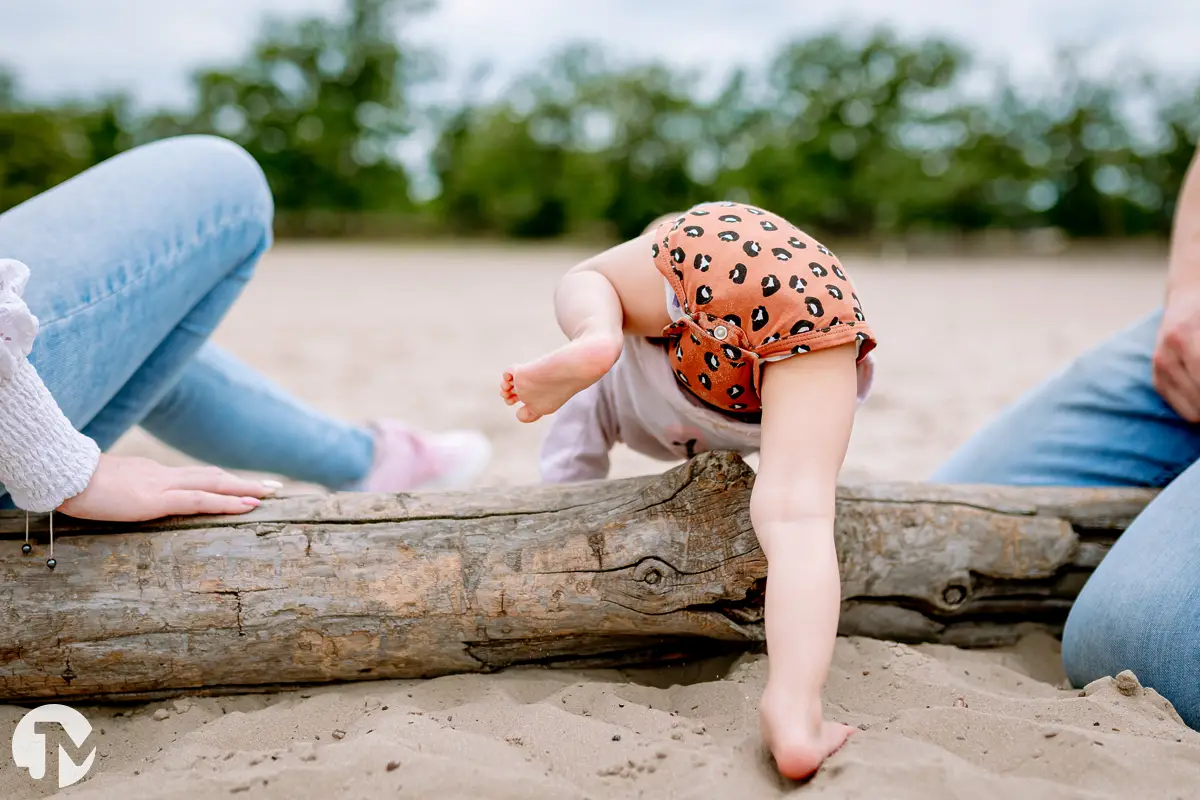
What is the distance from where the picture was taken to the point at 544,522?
5.32 ft

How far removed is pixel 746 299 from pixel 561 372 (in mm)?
296

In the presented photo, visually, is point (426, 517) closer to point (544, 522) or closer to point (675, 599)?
point (544, 522)

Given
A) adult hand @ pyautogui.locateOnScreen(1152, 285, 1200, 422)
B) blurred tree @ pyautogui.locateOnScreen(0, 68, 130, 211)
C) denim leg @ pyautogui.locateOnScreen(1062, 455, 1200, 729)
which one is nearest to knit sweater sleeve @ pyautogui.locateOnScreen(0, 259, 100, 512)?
denim leg @ pyautogui.locateOnScreen(1062, 455, 1200, 729)

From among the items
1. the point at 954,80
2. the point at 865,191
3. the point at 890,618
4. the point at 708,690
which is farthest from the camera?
the point at 954,80

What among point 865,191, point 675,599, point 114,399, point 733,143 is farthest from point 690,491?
point 733,143

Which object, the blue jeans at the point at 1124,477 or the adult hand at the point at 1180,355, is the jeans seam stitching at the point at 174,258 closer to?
the blue jeans at the point at 1124,477

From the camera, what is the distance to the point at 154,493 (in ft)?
5.09

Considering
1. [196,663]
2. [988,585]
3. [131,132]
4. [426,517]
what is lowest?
[131,132]

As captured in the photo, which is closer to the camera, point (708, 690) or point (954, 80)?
point (708, 690)

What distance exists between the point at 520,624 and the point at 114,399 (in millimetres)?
920

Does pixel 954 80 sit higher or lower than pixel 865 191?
higher

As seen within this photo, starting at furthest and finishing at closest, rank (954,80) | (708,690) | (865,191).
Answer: (954,80)
(865,191)
(708,690)

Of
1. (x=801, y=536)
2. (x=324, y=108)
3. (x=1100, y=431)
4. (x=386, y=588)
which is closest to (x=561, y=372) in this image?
(x=801, y=536)

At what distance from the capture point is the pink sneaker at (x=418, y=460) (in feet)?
8.45
